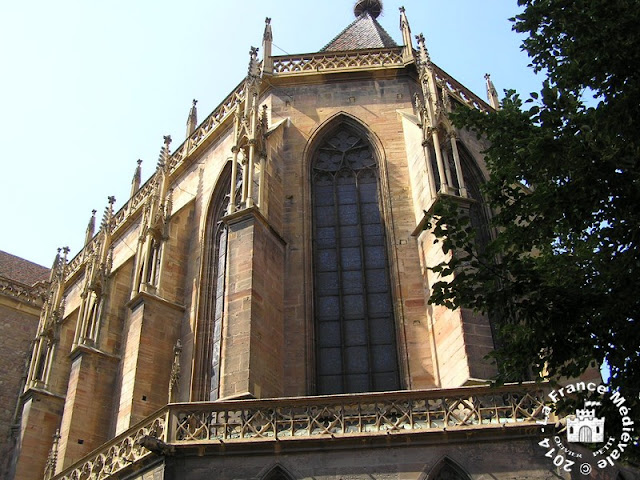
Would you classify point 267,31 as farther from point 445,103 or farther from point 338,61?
point 445,103

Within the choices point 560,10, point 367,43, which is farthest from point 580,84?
point 367,43

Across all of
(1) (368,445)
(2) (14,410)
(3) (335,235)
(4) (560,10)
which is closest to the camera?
(4) (560,10)

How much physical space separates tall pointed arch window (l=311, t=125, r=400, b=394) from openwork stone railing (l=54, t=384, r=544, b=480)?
1892mm

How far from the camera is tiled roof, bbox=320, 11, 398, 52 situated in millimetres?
19984

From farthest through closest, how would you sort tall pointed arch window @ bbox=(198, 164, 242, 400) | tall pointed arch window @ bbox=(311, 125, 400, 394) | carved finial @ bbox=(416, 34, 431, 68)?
carved finial @ bbox=(416, 34, 431, 68) → tall pointed arch window @ bbox=(198, 164, 242, 400) → tall pointed arch window @ bbox=(311, 125, 400, 394)

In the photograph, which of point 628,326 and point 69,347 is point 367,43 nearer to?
point 69,347

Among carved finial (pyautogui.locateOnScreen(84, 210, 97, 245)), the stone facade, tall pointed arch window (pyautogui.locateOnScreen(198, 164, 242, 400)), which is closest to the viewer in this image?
the stone facade

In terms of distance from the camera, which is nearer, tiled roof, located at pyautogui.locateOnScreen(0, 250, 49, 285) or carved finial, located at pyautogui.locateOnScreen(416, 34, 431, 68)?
carved finial, located at pyautogui.locateOnScreen(416, 34, 431, 68)

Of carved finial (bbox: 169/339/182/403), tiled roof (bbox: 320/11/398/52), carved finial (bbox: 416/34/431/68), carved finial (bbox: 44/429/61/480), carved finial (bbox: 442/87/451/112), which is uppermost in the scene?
tiled roof (bbox: 320/11/398/52)

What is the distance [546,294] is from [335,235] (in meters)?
7.31

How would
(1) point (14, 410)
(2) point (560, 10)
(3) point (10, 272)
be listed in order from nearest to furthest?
(2) point (560, 10)
(1) point (14, 410)
(3) point (10, 272)

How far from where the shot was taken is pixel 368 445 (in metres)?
9.48

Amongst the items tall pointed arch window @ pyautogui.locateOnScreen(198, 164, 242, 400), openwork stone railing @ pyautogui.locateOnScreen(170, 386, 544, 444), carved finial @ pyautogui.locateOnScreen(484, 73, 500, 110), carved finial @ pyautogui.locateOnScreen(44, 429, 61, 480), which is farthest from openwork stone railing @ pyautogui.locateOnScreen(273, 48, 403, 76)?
carved finial @ pyautogui.locateOnScreen(44, 429, 61, 480)

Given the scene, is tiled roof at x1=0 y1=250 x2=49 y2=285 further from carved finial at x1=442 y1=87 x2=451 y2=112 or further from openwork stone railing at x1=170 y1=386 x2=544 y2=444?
carved finial at x1=442 y1=87 x2=451 y2=112
